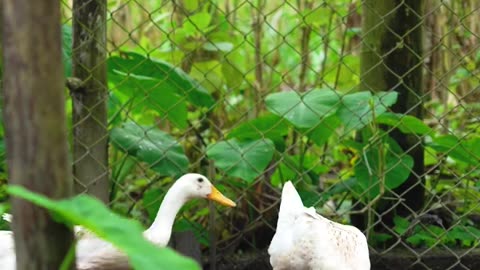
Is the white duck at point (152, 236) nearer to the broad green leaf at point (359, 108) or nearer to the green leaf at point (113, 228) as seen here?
the broad green leaf at point (359, 108)

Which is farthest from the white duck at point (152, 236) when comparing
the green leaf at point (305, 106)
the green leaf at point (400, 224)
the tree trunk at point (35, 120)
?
the tree trunk at point (35, 120)

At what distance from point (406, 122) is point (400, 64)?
0.23 metres

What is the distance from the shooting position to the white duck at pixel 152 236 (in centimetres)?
228

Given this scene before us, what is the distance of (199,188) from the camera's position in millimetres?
2580

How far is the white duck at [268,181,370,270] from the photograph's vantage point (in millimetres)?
2445

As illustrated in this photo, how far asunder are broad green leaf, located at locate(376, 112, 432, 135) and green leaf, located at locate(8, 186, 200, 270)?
5.90 ft

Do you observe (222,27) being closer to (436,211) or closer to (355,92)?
(355,92)

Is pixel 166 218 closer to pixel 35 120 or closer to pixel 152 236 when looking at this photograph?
pixel 152 236

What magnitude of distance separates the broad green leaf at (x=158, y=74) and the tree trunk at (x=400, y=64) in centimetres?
50

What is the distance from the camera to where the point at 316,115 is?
2.74 m

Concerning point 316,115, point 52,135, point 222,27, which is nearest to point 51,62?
point 52,135

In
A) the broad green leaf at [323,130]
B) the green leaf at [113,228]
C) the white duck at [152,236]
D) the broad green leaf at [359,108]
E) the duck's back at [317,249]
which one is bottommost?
the duck's back at [317,249]

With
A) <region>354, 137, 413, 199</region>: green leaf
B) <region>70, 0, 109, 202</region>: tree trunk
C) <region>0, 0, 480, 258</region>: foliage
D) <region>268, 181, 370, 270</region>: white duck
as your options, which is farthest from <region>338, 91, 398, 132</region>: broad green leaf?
<region>70, 0, 109, 202</region>: tree trunk

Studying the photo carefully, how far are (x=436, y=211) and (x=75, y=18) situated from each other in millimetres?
1230
